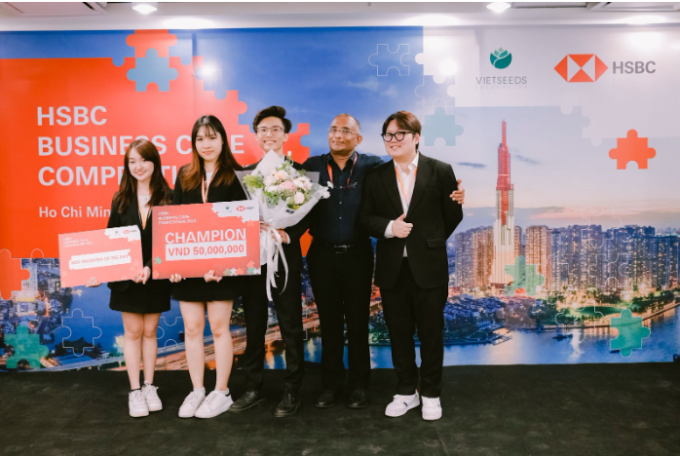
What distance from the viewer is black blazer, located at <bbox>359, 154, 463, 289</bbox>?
9.60 feet

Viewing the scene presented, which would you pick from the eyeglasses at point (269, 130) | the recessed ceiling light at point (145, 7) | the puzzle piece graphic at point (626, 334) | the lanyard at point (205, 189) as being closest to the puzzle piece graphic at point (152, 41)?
the recessed ceiling light at point (145, 7)

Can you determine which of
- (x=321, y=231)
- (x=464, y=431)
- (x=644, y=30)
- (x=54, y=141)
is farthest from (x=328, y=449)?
(x=644, y=30)

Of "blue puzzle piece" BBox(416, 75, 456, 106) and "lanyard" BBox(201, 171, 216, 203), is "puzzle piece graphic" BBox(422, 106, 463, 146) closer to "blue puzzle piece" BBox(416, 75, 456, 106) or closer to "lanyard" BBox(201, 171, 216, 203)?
"blue puzzle piece" BBox(416, 75, 456, 106)

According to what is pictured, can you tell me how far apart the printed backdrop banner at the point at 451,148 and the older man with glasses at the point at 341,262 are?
2.41ft

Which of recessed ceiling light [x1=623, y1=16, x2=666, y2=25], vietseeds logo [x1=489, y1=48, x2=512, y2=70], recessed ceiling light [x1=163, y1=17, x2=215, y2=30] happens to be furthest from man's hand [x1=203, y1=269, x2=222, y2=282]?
recessed ceiling light [x1=623, y1=16, x2=666, y2=25]

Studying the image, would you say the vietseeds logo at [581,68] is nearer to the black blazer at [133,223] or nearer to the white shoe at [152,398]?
the black blazer at [133,223]

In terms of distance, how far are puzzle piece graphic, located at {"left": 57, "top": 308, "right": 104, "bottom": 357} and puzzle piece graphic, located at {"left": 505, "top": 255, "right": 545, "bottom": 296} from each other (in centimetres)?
319

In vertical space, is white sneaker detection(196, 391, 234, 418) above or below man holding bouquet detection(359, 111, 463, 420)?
below

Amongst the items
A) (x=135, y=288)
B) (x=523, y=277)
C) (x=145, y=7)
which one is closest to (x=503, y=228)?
(x=523, y=277)

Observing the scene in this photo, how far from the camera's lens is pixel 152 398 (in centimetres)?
310

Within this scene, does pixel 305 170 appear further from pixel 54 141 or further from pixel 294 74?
pixel 54 141

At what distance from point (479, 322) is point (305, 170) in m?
1.87

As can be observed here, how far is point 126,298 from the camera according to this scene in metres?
3.01

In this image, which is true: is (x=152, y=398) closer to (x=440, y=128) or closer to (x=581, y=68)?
(x=440, y=128)
